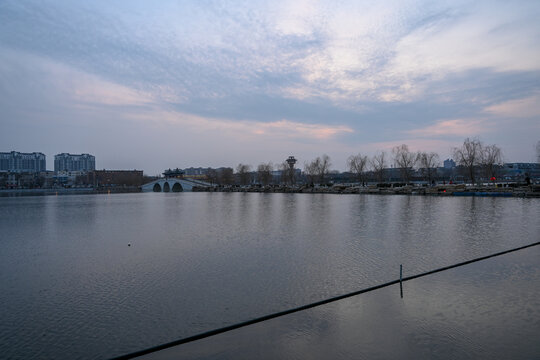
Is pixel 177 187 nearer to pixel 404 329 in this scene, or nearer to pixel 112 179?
pixel 112 179

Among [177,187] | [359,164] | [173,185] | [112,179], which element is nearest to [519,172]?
[359,164]

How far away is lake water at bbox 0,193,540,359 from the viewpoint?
6.24 metres

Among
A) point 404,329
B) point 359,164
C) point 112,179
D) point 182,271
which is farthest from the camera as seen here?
point 112,179

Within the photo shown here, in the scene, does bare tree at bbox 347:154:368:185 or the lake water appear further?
bare tree at bbox 347:154:368:185

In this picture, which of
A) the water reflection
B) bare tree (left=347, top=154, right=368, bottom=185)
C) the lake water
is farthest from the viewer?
bare tree (left=347, top=154, right=368, bottom=185)

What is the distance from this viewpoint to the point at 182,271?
387 inches

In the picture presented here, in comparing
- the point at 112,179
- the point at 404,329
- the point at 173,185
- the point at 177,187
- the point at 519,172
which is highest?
the point at 519,172

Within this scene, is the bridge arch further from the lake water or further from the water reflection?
the water reflection

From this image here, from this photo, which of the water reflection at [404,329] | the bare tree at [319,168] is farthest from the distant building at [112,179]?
the water reflection at [404,329]

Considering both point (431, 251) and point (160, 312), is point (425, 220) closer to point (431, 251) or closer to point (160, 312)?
point (431, 251)

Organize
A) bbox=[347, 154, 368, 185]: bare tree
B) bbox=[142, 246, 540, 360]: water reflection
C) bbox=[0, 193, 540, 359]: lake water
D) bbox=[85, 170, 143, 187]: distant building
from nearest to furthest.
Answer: bbox=[142, 246, 540, 360]: water reflection → bbox=[0, 193, 540, 359]: lake water → bbox=[347, 154, 368, 185]: bare tree → bbox=[85, 170, 143, 187]: distant building

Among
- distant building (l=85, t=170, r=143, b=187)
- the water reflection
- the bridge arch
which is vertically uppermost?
distant building (l=85, t=170, r=143, b=187)

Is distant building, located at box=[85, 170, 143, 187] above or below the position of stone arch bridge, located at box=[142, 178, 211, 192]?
above

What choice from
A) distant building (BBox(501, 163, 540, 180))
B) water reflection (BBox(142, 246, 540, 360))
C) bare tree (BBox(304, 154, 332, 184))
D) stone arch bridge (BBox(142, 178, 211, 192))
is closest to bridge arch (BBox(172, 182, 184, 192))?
stone arch bridge (BBox(142, 178, 211, 192))
